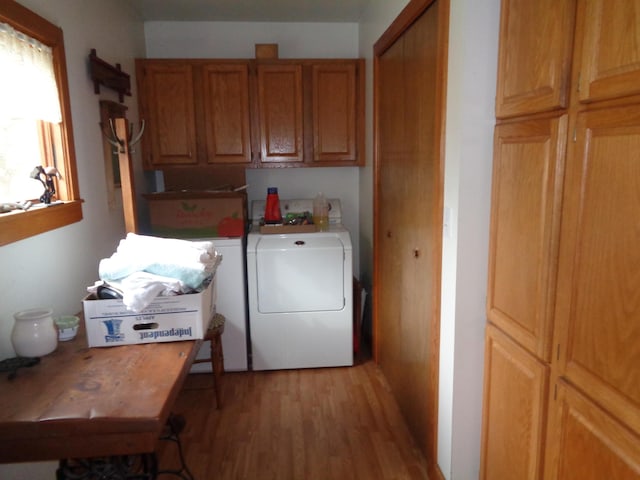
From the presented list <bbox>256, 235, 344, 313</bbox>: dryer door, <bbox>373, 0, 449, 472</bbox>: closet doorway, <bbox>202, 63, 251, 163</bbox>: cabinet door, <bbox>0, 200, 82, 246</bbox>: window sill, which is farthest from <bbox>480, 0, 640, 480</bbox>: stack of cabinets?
<bbox>202, 63, 251, 163</bbox>: cabinet door

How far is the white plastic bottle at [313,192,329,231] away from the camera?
10.7 ft

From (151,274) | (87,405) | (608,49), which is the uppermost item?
(608,49)

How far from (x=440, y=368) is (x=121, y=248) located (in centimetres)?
134

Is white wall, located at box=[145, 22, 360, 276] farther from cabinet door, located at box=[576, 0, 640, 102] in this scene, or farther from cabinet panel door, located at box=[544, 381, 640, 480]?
cabinet panel door, located at box=[544, 381, 640, 480]

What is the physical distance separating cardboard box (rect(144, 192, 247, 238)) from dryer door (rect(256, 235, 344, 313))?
0.25 metres

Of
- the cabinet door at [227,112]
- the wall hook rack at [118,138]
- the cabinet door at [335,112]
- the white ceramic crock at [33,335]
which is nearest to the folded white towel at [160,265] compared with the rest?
the white ceramic crock at [33,335]

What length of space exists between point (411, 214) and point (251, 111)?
59.5 inches

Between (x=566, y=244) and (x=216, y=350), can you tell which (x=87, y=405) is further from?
(x=216, y=350)

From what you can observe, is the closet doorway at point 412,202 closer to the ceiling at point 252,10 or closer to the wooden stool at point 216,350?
the ceiling at point 252,10

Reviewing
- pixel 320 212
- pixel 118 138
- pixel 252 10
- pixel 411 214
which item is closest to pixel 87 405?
pixel 118 138

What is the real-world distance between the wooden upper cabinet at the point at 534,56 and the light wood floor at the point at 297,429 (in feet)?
5.37

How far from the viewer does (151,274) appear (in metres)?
1.48

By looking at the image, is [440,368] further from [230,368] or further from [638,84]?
[230,368]

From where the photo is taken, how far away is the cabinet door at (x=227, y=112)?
3.03m
